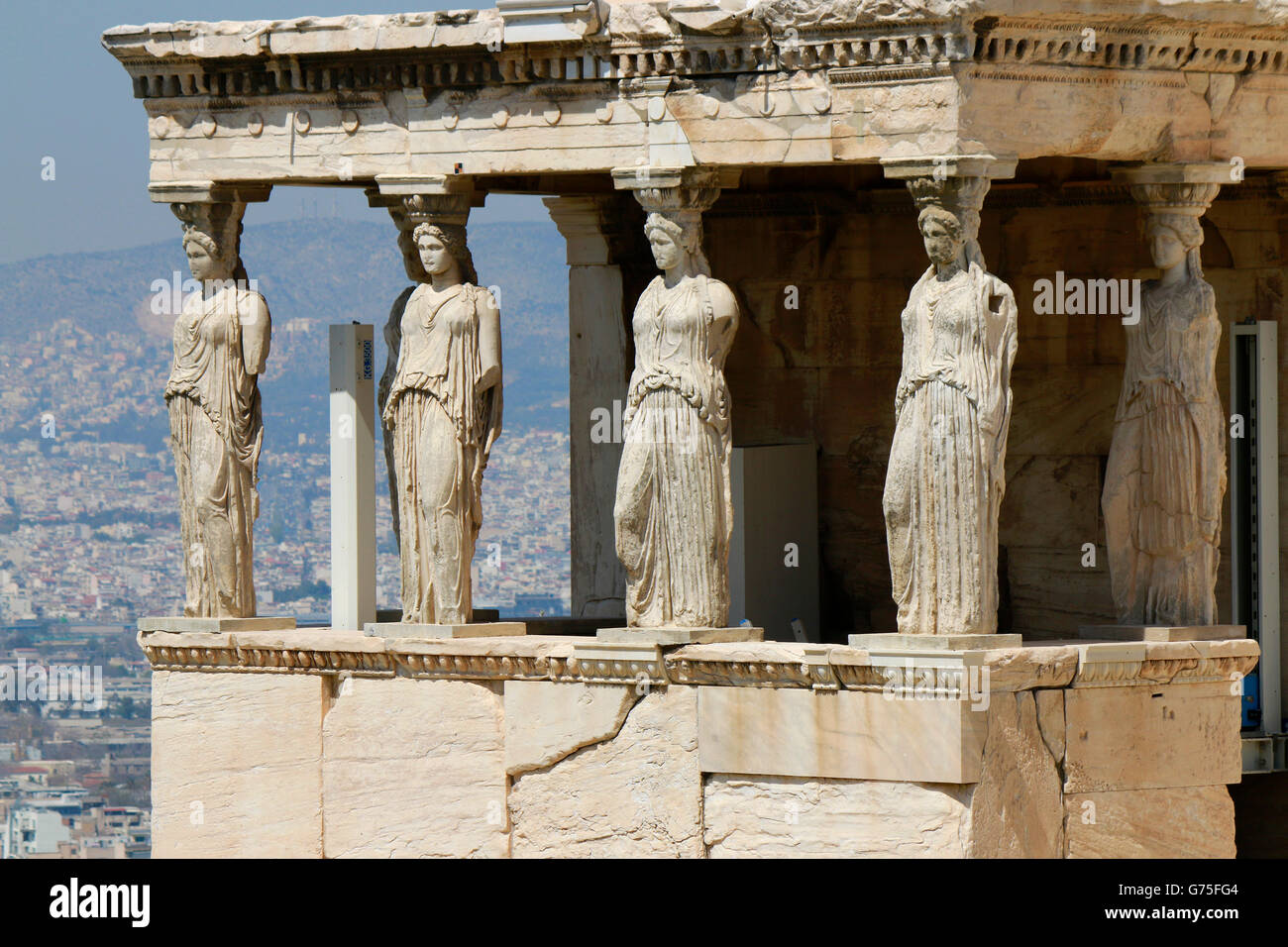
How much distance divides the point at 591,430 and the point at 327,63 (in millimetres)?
3289

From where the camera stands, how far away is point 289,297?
41.4 meters

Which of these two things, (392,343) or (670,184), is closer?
(670,184)

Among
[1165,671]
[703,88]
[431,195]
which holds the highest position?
[703,88]

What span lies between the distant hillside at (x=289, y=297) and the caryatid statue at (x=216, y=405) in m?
12.3

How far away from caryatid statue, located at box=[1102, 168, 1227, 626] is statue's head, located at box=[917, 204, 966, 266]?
4.73ft

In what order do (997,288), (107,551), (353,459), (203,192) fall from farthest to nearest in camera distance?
(107,551) < (353,459) < (203,192) < (997,288)

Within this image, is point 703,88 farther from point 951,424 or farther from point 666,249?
point 951,424

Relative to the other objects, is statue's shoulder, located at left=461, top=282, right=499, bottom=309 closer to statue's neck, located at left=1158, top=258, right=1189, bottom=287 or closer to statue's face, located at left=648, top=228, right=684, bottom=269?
statue's face, located at left=648, top=228, right=684, bottom=269

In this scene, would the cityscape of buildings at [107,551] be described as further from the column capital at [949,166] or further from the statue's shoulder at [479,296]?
the column capital at [949,166]

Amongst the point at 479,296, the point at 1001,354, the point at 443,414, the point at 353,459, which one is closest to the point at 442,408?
the point at 443,414

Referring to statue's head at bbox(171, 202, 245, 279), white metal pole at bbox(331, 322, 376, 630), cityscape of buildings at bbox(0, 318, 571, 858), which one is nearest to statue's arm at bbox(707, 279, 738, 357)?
white metal pole at bbox(331, 322, 376, 630)

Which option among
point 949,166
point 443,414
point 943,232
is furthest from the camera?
point 443,414

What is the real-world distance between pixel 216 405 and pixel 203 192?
Answer: 1097 millimetres

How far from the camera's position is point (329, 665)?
58.9 feet
